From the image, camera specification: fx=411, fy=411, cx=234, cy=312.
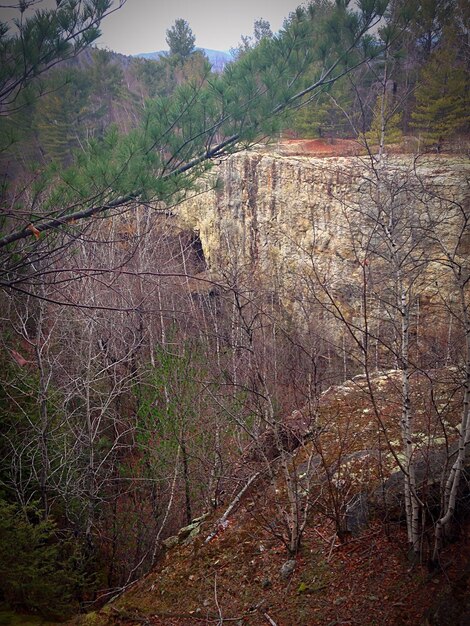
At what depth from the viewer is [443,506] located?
2.97 m

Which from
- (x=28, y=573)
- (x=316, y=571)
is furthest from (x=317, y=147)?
(x=28, y=573)

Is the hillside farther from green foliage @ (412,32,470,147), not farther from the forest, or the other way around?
green foliage @ (412,32,470,147)

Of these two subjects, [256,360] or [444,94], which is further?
[444,94]

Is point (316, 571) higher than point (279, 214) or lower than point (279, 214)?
lower

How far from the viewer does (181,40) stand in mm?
21641

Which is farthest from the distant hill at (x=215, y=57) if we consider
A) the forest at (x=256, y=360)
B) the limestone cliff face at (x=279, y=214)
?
the limestone cliff face at (x=279, y=214)

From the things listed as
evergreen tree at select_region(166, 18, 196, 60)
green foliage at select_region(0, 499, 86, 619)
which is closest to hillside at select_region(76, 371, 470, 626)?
green foliage at select_region(0, 499, 86, 619)

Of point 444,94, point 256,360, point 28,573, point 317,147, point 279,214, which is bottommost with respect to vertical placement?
point 28,573

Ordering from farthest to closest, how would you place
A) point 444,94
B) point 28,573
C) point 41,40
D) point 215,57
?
point 215,57 → point 444,94 → point 28,573 → point 41,40

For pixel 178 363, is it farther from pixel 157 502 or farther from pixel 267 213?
pixel 267 213

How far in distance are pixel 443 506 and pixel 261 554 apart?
1890 millimetres

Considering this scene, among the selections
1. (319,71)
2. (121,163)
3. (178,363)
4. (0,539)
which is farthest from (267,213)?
(0,539)

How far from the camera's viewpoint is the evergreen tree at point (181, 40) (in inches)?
842

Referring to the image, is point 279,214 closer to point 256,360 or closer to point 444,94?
point 444,94
